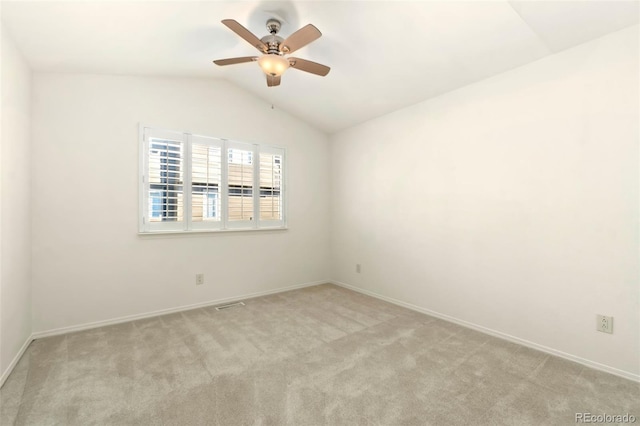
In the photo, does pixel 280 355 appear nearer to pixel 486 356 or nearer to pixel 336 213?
pixel 486 356

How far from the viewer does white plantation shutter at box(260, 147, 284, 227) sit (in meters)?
4.27

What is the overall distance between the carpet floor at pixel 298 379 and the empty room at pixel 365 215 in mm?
19

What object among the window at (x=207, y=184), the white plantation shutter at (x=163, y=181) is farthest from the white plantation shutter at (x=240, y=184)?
the white plantation shutter at (x=163, y=181)

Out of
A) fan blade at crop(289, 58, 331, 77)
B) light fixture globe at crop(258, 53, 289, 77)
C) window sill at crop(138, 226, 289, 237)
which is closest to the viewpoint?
light fixture globe at crop(258, 53, 289, 77)

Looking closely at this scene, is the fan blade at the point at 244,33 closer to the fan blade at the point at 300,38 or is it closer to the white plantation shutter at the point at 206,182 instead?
the fan blade at the point at 300,38

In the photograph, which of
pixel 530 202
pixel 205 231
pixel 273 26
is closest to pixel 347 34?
pixel 273 26

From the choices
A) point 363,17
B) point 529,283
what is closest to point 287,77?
point 363,17

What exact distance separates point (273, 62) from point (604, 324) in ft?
11.0

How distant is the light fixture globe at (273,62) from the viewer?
7.44 ft

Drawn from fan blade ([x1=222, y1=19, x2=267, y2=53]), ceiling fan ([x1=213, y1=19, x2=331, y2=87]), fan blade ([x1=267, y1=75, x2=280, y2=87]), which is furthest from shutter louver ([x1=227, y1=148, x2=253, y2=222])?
fan blade ([x1=222, y1=19, x2=267, y2=53])

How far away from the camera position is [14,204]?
7.68 ft

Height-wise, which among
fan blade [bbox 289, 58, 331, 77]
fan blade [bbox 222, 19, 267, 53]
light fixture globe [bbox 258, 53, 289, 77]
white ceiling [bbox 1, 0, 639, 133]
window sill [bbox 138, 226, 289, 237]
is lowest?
window sill [bbox 138, 226, 289, 237]

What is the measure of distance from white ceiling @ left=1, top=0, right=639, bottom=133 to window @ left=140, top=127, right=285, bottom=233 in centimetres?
89

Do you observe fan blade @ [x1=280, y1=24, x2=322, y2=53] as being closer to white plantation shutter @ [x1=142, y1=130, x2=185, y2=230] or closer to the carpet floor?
white plantation shutter @ [x1=142, y1=130, x2=185, y2=230]
